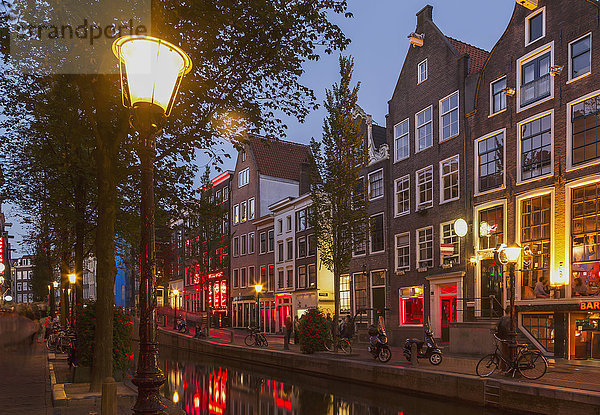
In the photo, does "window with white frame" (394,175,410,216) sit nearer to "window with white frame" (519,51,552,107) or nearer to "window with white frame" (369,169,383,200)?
"window with white frame" (369,169,383,200)

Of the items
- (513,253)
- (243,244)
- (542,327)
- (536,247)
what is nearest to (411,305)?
(542,327)

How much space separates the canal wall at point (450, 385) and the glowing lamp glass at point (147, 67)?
36.6 ft

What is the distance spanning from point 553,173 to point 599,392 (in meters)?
12.1

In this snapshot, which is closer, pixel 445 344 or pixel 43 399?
pixel 43 399

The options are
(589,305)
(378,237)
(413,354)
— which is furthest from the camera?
(378,237)

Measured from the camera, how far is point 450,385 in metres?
15.9

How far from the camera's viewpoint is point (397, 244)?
33.4m

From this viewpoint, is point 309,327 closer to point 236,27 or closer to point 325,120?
point 325,120

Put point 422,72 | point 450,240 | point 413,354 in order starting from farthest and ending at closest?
point 422,72
point 450,240
point 413,354

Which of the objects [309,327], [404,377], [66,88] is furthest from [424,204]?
[66,88]

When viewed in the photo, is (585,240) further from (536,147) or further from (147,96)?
(147,96)

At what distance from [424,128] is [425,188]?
3479 mm

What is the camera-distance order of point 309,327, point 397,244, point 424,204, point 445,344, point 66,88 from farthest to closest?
point 397,244
point 424,204
point 445,344
point 309,327
point 66,88

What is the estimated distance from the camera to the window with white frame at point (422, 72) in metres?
31.7
